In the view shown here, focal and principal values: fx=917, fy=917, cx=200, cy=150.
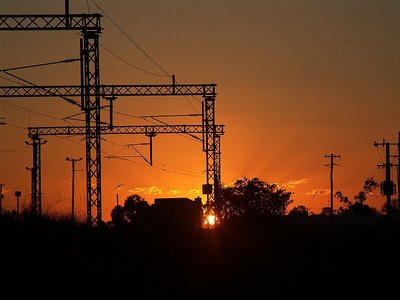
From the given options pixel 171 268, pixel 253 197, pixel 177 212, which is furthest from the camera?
pixel 253 197

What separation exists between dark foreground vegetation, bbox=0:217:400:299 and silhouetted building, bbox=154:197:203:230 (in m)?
44.5

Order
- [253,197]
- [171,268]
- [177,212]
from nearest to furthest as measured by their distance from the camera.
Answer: [171,268], [177,212], [253,197]

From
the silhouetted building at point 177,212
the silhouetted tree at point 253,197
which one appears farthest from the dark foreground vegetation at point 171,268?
the silhouetted tree at point 253,197

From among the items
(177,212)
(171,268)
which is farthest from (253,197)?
(171,268)

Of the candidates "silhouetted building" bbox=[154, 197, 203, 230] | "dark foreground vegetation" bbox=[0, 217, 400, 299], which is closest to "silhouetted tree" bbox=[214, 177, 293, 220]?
"silhouetted building" bbox=[154, 197, 203, 230]

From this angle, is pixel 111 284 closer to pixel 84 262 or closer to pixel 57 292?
pixel 57 292

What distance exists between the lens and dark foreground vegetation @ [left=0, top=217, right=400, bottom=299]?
21011 millimetres

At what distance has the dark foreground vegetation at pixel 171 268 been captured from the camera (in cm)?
2101

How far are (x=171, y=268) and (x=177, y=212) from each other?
6633 centimetres

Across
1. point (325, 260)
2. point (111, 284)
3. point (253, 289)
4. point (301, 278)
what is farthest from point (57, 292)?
point (325, 260)

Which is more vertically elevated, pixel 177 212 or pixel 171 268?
pixel 177 212

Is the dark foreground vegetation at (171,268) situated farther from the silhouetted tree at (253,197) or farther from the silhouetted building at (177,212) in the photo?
the silhouetted tree at (253,197)

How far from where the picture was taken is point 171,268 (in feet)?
90.0

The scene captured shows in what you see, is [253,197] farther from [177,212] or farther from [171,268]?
[171,268]
